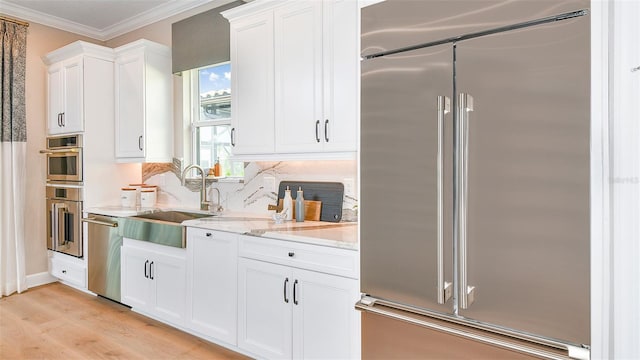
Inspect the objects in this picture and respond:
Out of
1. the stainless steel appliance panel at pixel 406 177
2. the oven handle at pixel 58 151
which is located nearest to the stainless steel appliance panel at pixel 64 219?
the oven handle at pixel 58 151

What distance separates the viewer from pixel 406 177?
1625mm

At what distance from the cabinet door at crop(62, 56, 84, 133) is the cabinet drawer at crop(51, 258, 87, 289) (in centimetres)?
136

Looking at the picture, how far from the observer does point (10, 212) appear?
3801 millimetres

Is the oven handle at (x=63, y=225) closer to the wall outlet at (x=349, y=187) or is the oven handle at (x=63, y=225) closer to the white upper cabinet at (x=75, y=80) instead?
the white upper cabinet at (x=75, y=80)

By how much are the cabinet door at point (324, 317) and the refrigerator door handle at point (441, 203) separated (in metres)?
0.55

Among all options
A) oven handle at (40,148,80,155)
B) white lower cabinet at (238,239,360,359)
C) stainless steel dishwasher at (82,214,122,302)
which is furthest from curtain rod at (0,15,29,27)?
white lower cabinet at (238,239,360,359)

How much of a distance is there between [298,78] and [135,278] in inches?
84.1

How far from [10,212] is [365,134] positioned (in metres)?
3.87

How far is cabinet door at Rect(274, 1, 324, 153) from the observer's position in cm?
245

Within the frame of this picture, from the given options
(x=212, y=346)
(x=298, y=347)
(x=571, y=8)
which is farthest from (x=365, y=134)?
(x=212, y=346)

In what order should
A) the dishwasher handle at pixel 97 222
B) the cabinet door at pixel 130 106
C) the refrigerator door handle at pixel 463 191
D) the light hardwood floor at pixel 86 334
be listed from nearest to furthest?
the refrigerator door handle at pixel 463 191, the light hardwood floor at pixel 86 334, the dishwasher handle at pixel 97 222, the cabinet door at pixel 130 106

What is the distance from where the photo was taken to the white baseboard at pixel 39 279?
13.3 feet

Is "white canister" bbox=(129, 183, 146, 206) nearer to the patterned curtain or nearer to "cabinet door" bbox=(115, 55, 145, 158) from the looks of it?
"cabinet door" bbox=(115, 55, 145, 158)

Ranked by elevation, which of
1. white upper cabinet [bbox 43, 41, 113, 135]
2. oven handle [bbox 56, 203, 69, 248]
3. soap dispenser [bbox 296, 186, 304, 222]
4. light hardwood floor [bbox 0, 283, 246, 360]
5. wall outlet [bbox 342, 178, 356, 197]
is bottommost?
light hardwood floor [bbox 0, 283, 246, 360]
